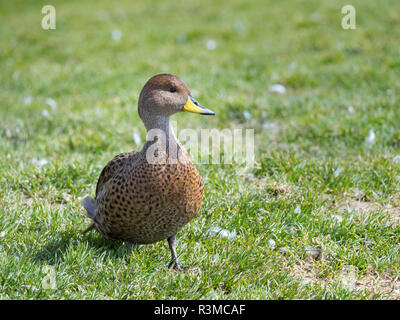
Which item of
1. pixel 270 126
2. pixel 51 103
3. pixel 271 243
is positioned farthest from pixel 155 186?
pixel 51 103

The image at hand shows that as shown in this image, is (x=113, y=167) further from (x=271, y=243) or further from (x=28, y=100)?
(x=28, y=100)

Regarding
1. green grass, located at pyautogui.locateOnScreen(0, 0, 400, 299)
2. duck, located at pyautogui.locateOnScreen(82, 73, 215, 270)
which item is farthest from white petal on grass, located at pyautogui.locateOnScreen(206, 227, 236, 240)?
duck, located at pyautogui.locateOnScreen(82, 73, 215, 270)

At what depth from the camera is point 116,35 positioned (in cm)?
799

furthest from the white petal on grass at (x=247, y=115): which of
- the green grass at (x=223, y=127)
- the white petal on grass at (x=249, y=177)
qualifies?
the white petal on grass at (x=249, y=177)

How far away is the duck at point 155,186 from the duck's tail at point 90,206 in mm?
29

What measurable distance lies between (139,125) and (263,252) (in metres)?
2.50

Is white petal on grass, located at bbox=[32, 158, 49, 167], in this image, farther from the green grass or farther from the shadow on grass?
the shadow on grass

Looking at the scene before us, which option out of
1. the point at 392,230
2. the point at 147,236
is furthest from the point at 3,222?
the point at 392,230

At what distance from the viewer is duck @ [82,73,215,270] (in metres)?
2.61

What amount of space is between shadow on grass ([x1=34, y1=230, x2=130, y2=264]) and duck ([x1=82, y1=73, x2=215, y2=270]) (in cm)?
10

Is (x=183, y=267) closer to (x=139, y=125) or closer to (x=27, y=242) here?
(x=27, y=242)

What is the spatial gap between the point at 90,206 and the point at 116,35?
550 centimetres

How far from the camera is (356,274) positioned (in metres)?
2.86

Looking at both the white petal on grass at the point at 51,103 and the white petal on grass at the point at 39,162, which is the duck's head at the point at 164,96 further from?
the white petal on grass at the point at 51,103
